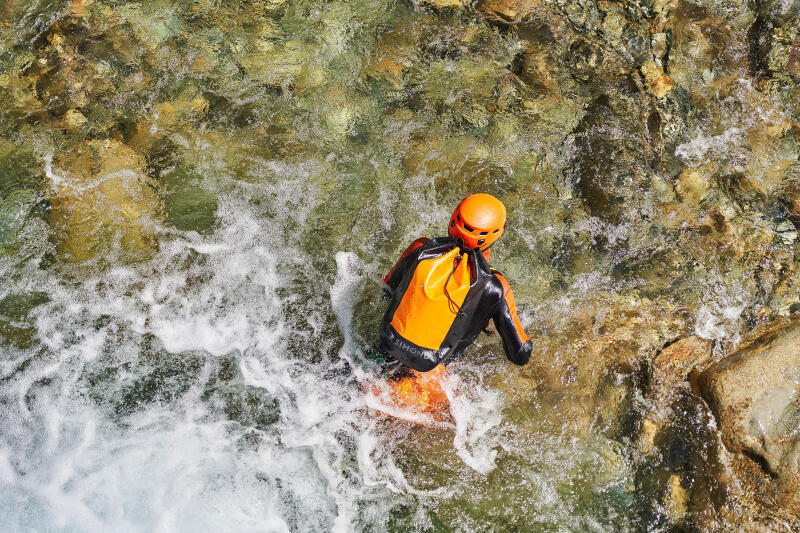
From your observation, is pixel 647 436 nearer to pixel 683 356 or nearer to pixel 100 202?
pixel 683 356

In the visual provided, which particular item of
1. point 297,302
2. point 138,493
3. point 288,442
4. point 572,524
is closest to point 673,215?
point 572,524

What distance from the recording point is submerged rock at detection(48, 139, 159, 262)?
4797 millimetres

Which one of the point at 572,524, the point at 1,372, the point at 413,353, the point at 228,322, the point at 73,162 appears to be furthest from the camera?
the point at 73,162

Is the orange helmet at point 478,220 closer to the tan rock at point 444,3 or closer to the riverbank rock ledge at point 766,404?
the riverbank rock ledge at point 766,404

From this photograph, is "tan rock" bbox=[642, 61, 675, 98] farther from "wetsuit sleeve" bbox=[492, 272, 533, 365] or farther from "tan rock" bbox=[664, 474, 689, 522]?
"tan rock" bbox=[664, 474, 689, 522]

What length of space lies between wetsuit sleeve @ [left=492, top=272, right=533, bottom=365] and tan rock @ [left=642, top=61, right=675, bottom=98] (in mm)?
3594

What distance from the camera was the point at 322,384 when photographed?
4363 mm

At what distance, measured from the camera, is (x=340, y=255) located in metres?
4.91

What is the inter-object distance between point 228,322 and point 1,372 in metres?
1.61

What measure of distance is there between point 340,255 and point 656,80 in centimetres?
379

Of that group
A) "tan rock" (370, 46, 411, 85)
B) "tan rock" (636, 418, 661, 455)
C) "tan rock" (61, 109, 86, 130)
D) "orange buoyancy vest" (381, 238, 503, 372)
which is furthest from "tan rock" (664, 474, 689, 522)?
"tan rock" (61, 109, 86, 130)

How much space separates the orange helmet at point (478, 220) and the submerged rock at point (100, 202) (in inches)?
114

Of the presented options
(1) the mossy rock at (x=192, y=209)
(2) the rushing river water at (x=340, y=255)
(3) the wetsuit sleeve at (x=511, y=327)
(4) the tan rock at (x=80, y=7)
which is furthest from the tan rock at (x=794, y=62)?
(4) the tan rock at (x=80, y=7)

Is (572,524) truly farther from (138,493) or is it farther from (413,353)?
(138,493)
